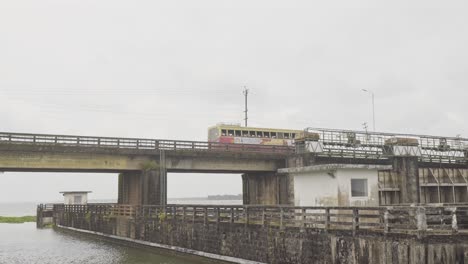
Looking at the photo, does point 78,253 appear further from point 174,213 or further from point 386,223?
point 386,223

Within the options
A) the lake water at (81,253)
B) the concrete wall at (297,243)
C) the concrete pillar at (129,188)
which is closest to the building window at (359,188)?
the concrete wall at (297,243)

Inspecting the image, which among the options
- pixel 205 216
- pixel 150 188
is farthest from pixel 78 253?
pixel 205 216

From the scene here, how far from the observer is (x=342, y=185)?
19.6m

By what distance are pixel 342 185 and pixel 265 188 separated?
22952 mm

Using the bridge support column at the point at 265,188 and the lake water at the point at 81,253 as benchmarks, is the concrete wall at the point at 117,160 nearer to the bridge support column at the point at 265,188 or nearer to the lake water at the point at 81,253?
the bridge support column at the point at 265,188

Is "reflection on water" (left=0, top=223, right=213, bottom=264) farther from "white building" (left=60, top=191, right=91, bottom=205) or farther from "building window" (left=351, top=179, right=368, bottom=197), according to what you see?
"white building" (left=60, top=191, right=91, bottom=205)

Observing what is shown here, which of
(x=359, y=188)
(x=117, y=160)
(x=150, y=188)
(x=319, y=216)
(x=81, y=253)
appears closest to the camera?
(x=319, y=216)

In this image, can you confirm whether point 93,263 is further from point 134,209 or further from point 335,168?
point 335,168

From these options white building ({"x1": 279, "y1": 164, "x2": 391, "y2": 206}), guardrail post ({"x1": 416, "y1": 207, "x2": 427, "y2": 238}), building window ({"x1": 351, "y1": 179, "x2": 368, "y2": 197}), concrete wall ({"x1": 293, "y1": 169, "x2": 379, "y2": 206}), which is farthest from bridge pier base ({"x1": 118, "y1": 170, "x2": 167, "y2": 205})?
guardrail post ({"x1": 416, "y1": 207, "x2": 427, "y2": 238})

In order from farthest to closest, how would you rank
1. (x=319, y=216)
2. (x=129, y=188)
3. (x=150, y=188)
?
(x=129, y=188)
(x=150, y=188)
(x=319, y=216)

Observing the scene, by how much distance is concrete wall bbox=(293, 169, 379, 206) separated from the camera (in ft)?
64.2

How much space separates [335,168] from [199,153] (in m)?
20.2

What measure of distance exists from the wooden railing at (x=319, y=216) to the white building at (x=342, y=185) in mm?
534

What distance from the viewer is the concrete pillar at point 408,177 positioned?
34.8 m
